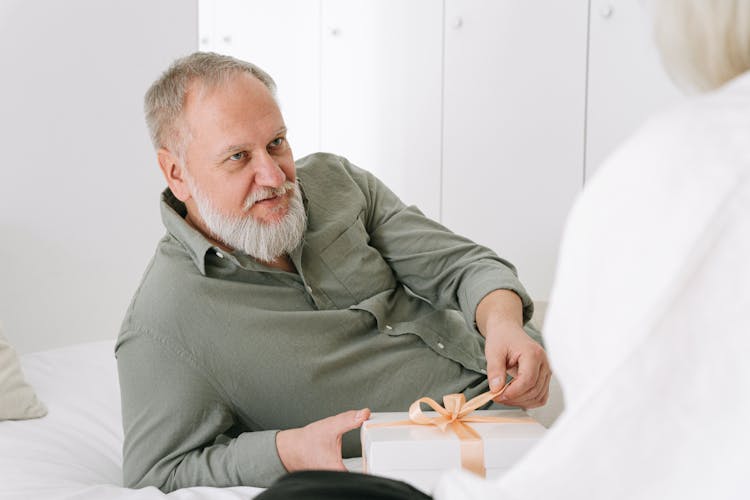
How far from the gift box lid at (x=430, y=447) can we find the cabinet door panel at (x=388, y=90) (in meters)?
2.69

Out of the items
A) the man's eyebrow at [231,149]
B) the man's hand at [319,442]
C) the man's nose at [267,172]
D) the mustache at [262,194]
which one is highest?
the man's eyebrow at [231,149]

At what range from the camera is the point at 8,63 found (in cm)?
217

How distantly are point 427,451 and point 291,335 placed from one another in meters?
0.43

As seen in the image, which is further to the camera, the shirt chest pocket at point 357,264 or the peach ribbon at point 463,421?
the shirt chest pocket at point 357,264

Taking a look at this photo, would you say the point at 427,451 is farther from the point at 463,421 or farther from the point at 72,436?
the point at 72,436

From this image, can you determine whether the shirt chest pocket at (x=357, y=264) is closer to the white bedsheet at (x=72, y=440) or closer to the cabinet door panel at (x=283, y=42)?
the white bedsheet at (x=72, y=440)

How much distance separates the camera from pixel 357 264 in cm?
156

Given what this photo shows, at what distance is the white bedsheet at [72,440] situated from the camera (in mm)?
1198

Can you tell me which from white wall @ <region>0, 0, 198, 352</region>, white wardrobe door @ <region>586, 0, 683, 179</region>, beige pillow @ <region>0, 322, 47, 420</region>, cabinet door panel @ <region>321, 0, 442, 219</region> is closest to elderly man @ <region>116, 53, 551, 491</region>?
beige pillow @ <region>0, 322, 47, 420</region>

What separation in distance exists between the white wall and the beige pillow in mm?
607

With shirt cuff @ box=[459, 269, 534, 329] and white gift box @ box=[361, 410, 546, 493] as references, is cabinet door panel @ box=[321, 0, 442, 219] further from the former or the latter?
white gift box @ box=[361, 410, 546, 493]

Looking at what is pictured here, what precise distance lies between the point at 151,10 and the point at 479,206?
156 centimetres

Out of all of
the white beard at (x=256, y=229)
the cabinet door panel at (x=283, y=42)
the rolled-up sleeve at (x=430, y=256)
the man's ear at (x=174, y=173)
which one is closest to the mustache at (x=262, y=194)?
the white beard at (x=256, y=229)

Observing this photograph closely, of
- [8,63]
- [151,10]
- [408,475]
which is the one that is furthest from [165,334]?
[151,10]
